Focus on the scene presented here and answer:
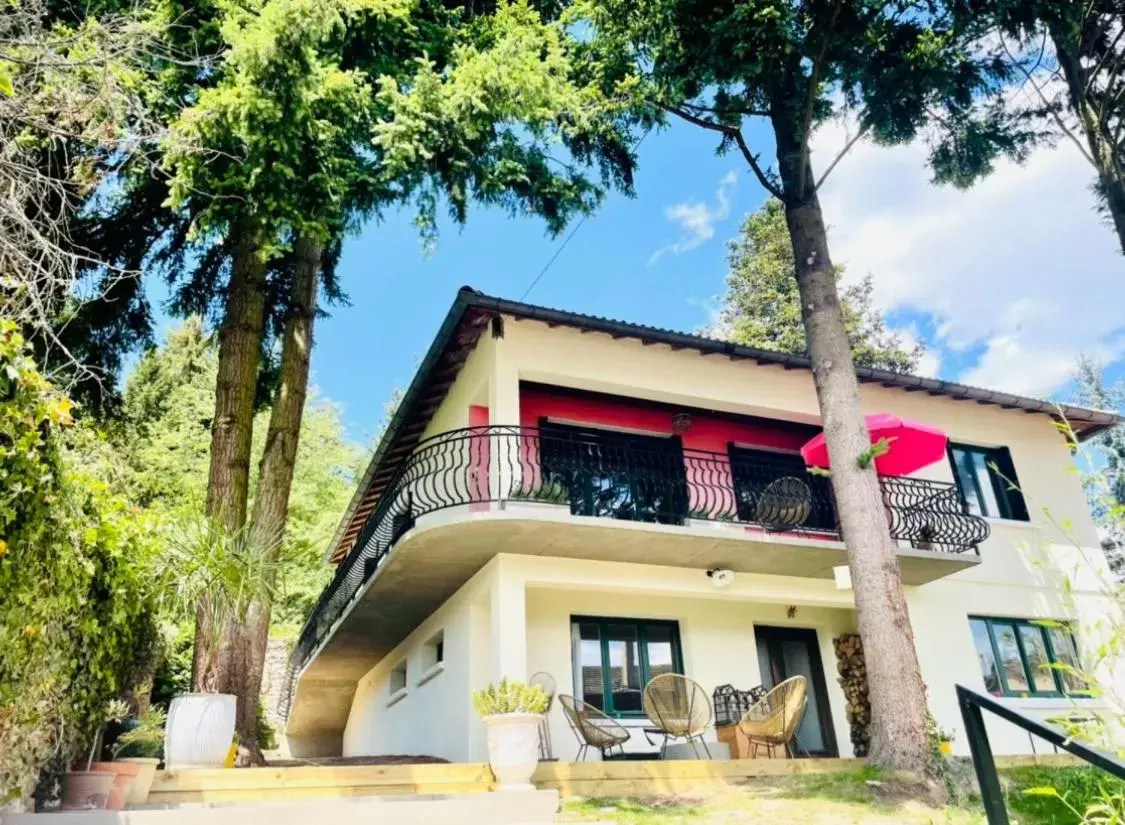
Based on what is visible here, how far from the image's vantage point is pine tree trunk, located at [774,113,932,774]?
768 cm

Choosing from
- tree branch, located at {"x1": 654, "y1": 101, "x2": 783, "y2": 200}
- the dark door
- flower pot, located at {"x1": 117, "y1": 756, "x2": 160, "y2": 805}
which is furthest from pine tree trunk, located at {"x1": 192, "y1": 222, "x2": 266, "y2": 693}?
the dark door

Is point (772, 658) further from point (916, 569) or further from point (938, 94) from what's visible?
point (938, 94)

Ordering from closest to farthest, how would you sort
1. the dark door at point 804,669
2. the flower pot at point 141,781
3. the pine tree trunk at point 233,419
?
the flower pot at point 141,781, the pine tree trunk at point 233,419, the dark door at point 804,669

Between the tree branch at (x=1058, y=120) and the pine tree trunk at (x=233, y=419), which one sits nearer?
the pine tree trunk at (x=233, y=419)

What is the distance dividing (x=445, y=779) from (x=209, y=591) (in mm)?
2682

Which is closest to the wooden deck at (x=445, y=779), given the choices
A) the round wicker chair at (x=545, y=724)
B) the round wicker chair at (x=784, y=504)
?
the round wicker chair at (x=545, y=724)

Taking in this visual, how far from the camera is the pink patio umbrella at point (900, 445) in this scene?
10633 mm

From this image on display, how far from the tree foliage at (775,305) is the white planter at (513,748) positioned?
2247cm

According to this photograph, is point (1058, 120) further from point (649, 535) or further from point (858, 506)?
point (649, 535)

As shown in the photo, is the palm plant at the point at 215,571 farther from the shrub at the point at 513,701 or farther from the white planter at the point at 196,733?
the shrub at the point at 513,701

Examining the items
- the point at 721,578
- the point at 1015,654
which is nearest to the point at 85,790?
the point at 721,578

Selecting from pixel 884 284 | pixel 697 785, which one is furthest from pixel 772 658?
pixel 884 284

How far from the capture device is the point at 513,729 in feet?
23.7

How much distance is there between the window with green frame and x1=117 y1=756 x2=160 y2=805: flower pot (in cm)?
1145
